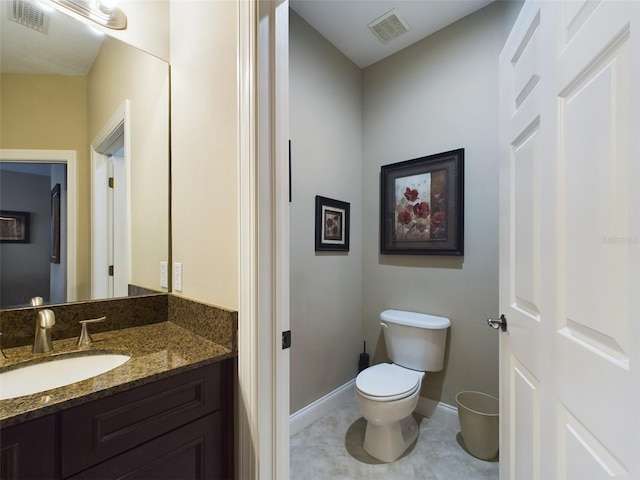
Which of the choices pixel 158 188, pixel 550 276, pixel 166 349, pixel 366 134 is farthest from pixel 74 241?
pixel 366 134

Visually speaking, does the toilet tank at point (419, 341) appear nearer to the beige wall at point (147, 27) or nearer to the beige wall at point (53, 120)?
the beige wall at point (53, 120)

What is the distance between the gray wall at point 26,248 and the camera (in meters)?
0.98

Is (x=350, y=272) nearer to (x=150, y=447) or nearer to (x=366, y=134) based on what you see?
(x=366, y=134)

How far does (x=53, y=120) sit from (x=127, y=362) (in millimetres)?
937

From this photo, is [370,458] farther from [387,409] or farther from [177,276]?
[177,276]

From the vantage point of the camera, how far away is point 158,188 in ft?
4.31

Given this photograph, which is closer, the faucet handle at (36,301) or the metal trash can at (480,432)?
the faucet handle at (36,301)

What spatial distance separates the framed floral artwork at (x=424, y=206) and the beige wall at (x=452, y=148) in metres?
0.06

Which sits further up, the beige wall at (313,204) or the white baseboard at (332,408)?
the beige wall at (313,204)

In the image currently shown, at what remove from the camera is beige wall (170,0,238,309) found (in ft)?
3.23

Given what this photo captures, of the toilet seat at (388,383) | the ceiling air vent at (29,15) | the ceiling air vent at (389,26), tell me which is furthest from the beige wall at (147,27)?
the toilet seat at (388,383)

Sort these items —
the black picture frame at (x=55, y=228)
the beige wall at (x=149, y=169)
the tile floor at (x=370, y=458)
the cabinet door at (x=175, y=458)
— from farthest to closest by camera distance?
1. the tile floor at (x=370, y=458)
2. the beige wall at (x=149, y=169)
3. the black picture frame at (x=55, y=228)
4. the cabinet door at (x=175, y=458)

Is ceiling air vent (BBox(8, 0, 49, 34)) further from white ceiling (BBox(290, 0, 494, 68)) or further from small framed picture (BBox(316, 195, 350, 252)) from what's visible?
small framed picture (BBox(316, 195, 350, 252))

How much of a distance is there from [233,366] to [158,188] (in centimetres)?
86
